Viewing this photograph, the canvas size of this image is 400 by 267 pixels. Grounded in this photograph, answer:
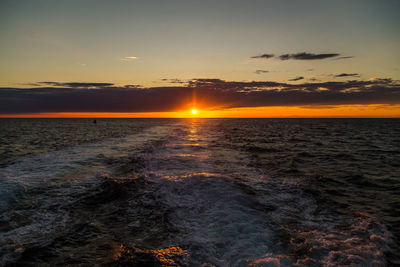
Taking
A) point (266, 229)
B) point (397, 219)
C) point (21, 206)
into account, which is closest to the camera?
point (266, 229)

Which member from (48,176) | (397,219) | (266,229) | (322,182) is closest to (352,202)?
(397,219)

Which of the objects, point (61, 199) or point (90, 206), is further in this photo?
point (61, 199)

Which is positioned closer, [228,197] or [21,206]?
[21,206]

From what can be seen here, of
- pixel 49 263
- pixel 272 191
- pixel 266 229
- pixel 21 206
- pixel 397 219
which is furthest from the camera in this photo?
pixel 272 191

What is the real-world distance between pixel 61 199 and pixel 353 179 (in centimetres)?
1265

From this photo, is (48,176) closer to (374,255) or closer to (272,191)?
(272,191)

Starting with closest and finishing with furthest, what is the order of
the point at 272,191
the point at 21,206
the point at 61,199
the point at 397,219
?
Answer: the point at 397,219
the point at 21,206
the point at 61,199
the point at 272,191

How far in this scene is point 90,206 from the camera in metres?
6.94

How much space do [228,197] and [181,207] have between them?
171cm

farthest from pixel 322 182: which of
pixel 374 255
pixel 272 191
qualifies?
pixel 374 255

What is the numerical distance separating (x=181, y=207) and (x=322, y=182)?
693 centimetres

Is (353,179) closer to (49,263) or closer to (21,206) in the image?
(49,263)

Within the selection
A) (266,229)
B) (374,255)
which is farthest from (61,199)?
(374,255)

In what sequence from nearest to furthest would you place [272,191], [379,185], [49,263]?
[49,263], [272,191], [379,185]
